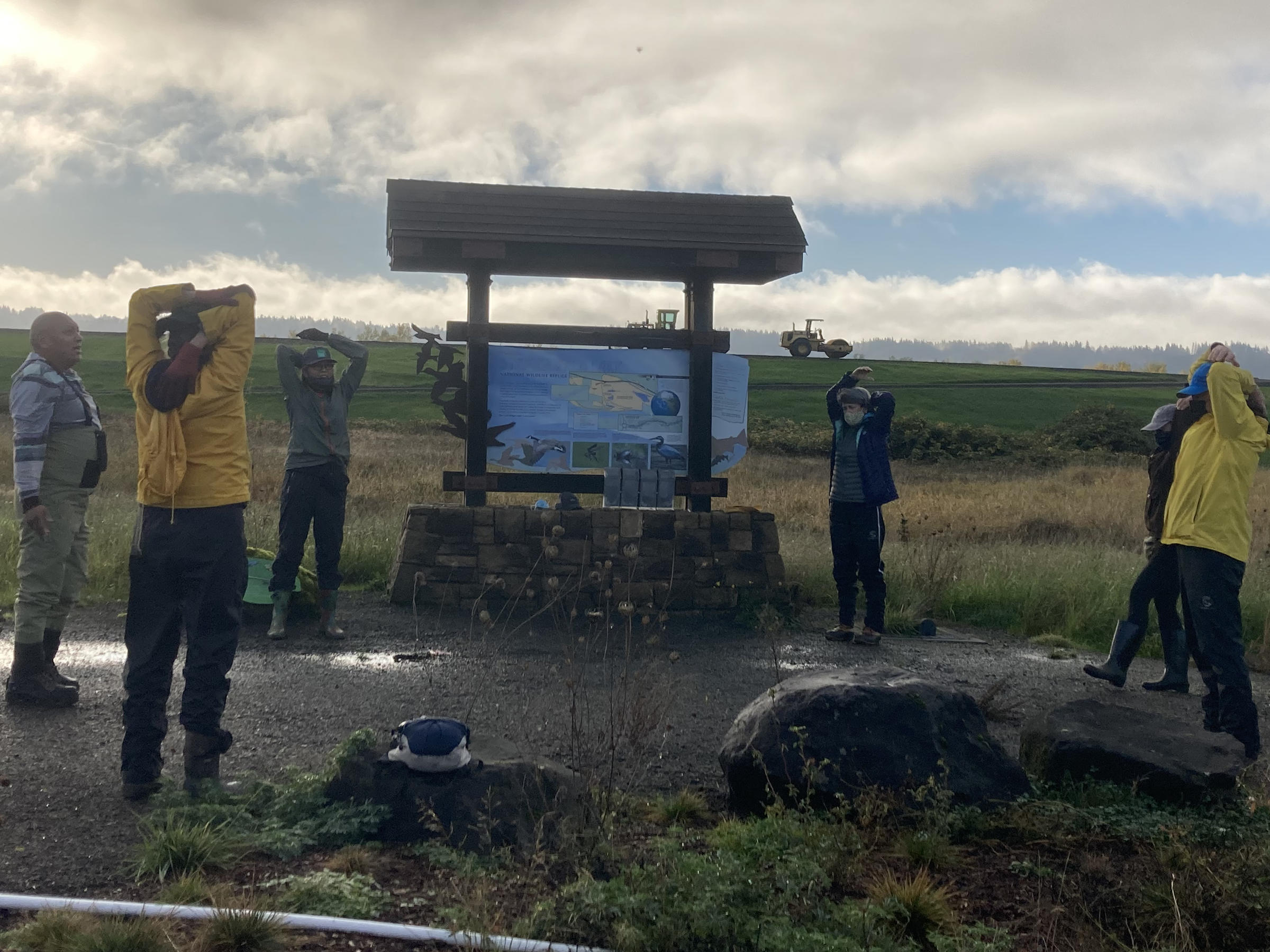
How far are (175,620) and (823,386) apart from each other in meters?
49.3

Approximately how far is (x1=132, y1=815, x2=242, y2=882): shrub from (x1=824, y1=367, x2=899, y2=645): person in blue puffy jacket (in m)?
5.21

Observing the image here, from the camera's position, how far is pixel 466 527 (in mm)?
8219

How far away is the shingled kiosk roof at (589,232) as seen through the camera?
28.2 ft

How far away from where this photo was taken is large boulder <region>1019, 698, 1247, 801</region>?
4168 mm

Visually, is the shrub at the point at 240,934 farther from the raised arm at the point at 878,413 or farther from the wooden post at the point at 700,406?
the wooden post at the point at 700,406

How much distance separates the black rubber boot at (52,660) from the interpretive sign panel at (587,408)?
390 cm

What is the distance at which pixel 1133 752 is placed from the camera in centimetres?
432

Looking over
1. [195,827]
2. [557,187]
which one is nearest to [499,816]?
[195,827]

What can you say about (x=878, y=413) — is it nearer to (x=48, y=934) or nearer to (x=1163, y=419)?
(x=1163, y=419)

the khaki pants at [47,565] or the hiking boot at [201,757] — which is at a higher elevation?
the khaki pants at [47,565]

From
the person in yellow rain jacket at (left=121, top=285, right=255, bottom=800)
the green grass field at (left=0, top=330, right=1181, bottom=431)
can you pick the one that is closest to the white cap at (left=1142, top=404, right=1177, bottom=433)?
the person in yellow rain jacket at (left=121, top=285, right=255, bottom=800)

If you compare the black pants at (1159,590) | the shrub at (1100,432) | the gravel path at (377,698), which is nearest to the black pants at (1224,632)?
the gravel path at (377,698)

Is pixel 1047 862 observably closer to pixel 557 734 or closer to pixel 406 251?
pixel 557 734

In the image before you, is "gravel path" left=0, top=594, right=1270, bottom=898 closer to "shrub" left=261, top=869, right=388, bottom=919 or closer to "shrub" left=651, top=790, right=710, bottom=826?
"shrub" left=651, top=790, right=710, bottom=826
